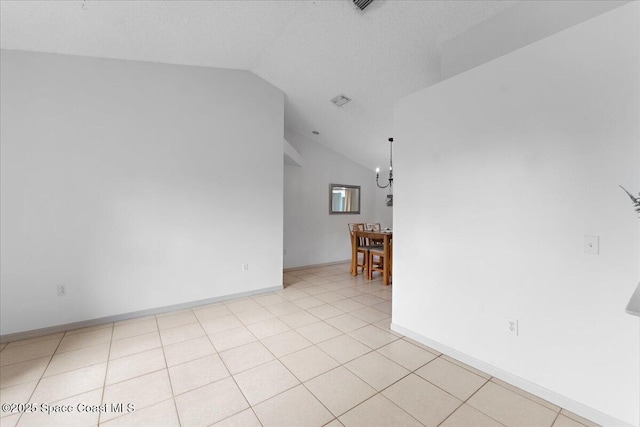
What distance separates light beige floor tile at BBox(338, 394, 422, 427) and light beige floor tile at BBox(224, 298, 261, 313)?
2157 mm

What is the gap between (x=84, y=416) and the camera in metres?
1.69

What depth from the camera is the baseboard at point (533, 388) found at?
62.8 inches

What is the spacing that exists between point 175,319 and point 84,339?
0.84m

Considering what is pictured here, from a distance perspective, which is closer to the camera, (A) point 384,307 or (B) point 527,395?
(B) point 527,395

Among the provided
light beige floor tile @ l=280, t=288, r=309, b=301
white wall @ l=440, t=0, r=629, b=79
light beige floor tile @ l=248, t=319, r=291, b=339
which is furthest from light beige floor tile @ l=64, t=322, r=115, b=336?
white wall @ l=440, t=0, r=629, b=79

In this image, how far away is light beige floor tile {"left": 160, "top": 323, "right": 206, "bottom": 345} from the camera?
269 centimetres

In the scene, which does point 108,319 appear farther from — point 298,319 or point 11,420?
point 298,319

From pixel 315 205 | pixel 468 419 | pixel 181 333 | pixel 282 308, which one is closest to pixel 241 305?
pixel 282 308

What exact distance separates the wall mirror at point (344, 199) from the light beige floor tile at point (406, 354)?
13.2 feet

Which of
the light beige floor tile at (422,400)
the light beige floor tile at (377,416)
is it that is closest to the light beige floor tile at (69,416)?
the light beige floor tile at (377,416)

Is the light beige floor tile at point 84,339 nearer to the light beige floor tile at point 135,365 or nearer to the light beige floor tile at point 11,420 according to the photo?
the light beige floor tile at point 135,365

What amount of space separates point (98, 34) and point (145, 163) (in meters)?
1.37

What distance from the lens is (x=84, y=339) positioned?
106 inches

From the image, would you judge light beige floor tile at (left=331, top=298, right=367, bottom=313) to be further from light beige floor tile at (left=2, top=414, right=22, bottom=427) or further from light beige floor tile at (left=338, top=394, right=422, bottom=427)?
light beige floor tile at (left=2, top=414, right=22, bottom=427)
